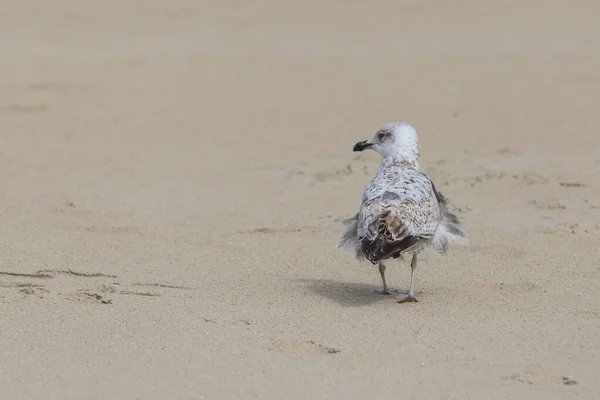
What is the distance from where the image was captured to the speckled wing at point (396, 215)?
7.34 m

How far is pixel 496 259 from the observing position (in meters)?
9.09

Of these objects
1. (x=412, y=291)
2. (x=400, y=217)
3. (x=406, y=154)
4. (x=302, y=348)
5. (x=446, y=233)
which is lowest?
(x=302, y=348)

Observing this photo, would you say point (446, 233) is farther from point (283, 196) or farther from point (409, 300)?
point (283, 196)

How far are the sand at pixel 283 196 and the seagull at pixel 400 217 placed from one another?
0.39m

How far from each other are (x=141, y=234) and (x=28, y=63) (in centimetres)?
724

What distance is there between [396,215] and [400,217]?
0.03 meters

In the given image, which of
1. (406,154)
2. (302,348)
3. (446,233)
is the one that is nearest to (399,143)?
(406,154)

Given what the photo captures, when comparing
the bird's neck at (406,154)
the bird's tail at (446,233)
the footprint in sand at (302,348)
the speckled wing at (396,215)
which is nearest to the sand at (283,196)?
the footprint in sand at (302,348)

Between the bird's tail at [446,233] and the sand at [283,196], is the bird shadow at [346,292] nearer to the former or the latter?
the sand at [283,196]

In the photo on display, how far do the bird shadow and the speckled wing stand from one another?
0.50 meters

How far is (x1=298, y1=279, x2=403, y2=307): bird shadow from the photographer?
25.7ft

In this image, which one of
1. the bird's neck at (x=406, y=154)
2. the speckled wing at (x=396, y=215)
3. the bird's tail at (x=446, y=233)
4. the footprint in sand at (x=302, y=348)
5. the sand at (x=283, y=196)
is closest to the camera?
the sand at (x=283, y=196)

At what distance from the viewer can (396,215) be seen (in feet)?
24.5

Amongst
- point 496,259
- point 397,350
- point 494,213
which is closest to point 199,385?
point 397,350
